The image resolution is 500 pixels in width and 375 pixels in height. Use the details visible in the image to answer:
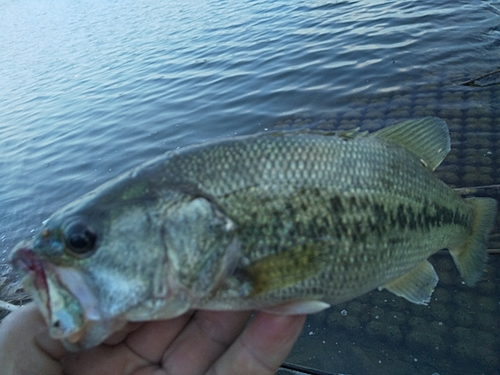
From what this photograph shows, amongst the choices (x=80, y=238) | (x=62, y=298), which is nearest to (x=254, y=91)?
(x=80, y=238)

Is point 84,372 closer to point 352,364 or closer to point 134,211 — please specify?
point 134,211

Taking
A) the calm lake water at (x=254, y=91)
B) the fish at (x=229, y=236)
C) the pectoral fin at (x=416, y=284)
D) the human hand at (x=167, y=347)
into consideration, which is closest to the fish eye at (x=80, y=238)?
the fish at (x=229, y=236)

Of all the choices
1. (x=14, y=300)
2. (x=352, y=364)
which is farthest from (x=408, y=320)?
(x=14, y=300)

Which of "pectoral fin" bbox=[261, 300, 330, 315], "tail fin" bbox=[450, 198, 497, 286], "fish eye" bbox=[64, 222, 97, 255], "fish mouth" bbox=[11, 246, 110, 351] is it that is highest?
"fish eye" bbox=[64, 222, 97, 255]

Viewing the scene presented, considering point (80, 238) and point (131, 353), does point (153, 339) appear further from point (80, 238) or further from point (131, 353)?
point (80, 238)

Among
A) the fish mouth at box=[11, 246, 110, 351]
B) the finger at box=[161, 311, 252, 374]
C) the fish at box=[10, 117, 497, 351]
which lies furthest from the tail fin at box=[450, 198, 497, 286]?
the fish mouth at box=[11, 246, 110, 351]

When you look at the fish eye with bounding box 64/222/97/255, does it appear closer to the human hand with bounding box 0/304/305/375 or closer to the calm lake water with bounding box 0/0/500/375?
the human hand with bounding box 0/304/305/375

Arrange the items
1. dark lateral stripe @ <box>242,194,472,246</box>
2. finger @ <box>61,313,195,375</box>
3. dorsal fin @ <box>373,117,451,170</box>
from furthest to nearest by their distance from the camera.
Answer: dorsal fin @ <box>373,117,451,170</box>, finger @ <box>61,313,195,375</box>, dark lateral stripe @ <box>242,194,472,246</box>

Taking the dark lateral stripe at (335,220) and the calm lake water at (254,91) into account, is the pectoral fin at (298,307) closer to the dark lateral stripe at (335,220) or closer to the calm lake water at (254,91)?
the dark lateral stripe at (335,220)
